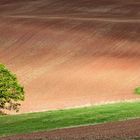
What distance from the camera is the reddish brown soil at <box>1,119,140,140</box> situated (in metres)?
23.2

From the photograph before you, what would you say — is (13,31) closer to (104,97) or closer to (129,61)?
(129,61)

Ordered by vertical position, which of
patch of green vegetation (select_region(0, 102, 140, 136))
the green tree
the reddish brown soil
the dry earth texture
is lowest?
the reddish brown soil

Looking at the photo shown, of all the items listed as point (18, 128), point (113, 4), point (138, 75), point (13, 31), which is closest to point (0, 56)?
point (13, 31)

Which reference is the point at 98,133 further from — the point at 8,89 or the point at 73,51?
the point at 73,51

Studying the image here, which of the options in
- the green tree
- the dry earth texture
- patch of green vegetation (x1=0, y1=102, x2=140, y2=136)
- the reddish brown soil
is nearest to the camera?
the reddish brown soil

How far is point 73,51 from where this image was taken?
73812 mm

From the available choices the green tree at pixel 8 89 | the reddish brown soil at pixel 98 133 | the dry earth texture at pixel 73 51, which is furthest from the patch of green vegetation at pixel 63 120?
the dry earth texture at pixel 73 51

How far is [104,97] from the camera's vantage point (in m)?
55.2

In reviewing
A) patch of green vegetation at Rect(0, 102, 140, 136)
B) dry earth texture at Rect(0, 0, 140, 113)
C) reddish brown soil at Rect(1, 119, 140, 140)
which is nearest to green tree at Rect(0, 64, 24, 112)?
patch of green vegetation at Rect(0, 102, 140, 136)

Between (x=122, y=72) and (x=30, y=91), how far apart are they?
1073 cm

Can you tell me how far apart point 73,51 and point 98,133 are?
1940 inches

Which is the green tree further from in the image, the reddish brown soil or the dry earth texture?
the reddish brown soil

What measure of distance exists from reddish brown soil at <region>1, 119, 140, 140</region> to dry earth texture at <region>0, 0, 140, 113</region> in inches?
892

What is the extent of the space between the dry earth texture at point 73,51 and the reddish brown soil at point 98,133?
74.4 ft
